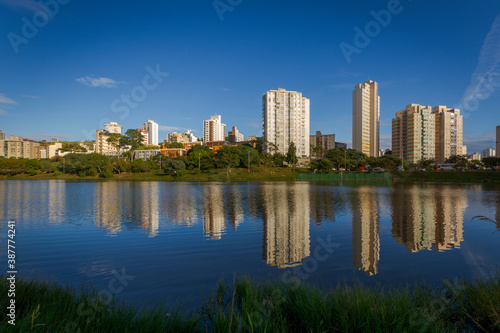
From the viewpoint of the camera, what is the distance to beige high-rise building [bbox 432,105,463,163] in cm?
15638

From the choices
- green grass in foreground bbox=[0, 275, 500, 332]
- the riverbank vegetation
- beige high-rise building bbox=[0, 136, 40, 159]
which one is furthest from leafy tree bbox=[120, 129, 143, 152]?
green grass in foreground bbox=[0, 275, 500, 332]

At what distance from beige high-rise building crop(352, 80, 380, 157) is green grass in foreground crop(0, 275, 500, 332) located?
17382cm

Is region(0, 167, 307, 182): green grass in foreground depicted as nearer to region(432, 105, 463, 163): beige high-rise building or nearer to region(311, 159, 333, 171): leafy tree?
region(311, 159, 333, 171): leafy tree

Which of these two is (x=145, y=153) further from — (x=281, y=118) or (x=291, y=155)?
(x=291, y=155)

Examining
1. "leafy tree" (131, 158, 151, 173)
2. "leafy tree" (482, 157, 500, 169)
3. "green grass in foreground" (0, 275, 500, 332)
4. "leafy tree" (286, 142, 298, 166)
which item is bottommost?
"green grass in foreground" (0, 275, 500, 332)

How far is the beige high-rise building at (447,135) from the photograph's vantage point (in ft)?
513

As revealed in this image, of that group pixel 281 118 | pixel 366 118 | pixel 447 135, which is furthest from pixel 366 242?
pixel 447 135

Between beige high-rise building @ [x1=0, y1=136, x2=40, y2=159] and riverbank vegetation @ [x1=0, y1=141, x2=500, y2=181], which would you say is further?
beige high-rise building @ [x1=0, y1=136, x2=40, y2=159]

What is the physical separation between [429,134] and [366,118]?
33372mm

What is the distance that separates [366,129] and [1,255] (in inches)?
7104

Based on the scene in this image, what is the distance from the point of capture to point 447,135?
512 feet

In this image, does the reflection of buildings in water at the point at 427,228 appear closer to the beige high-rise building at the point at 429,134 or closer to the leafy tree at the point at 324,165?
the leafy tree at the point at 324,165

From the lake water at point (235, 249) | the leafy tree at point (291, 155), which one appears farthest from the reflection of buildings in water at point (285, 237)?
the leafy tree at point (291, 155)

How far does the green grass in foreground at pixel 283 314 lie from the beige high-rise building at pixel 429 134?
169025 millimetres
